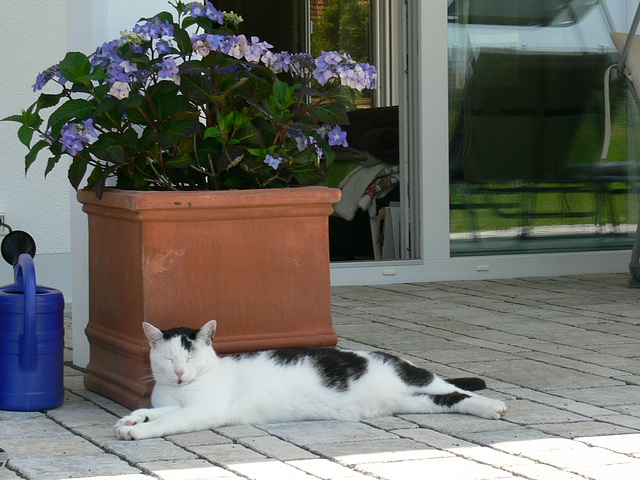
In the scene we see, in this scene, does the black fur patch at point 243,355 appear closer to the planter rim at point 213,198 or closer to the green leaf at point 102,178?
the planter rim at point 213,198

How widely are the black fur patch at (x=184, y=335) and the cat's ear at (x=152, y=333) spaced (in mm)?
15

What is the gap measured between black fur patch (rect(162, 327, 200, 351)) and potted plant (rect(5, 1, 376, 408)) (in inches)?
5.3

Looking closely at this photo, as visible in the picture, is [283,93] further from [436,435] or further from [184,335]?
[436,435]

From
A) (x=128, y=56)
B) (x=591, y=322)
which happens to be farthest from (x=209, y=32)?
(x=591, y=322)

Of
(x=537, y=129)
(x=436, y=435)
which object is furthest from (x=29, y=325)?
(x=537, y=129)

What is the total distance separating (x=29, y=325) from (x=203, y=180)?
65 centimetres

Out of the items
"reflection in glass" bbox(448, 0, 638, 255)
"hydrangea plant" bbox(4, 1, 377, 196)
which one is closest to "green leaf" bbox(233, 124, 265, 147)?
"hydrangea plant" bbox(4, 1, 377, 196)

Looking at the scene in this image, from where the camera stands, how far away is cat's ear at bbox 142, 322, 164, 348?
243 centimetres

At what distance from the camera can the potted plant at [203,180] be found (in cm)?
258

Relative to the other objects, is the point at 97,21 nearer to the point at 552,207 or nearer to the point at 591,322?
the point at 591,322

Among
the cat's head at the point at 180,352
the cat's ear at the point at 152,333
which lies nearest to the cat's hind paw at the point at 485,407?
the cat's head at the point at 180,352

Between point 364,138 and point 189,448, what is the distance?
12.3ft

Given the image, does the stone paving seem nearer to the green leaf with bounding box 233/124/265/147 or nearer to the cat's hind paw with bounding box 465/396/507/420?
the cat's hind paw with bounding box 465/396/507/420

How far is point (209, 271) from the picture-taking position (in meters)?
2.64
